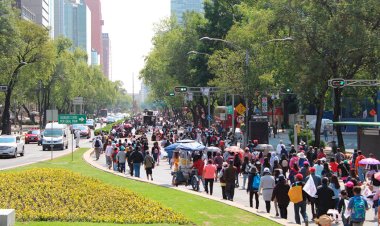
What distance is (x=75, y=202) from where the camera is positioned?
17359 mm

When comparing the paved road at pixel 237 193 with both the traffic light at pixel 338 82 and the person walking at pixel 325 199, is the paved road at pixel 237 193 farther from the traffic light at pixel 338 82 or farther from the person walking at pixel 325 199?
the traffic light at pixel 338 82

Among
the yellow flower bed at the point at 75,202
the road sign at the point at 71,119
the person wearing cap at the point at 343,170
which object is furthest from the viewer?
the road sign at the point at 71,119

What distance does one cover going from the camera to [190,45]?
77375 mm

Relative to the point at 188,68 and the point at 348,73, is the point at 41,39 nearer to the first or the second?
the point at 188,68

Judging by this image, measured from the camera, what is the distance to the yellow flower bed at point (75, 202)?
51.2 ft

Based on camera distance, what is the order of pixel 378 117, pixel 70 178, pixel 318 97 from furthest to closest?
pixel 378 117 → pixel 318 97 → pixel 70 178

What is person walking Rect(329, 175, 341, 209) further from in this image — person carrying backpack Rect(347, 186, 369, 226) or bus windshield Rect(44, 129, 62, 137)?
bus windshield Rect(44, 129, 62, 137)

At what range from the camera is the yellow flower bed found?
615 inches

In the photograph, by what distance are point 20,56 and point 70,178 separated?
57301mm

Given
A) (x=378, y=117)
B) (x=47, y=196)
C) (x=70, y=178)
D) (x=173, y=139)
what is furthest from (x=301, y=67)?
(x=378, y=117)

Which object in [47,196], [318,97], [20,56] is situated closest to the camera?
[47,196]

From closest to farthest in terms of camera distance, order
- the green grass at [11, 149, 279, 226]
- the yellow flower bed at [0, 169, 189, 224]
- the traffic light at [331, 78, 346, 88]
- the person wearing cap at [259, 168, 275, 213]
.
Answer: the yellow flower bed at [0, 169, 189, 224], the green grass at [11, 149, 279, 226], the person wearing cap at [259, 168, 275, 213], the traffic light at [331, 78, 346, 88]

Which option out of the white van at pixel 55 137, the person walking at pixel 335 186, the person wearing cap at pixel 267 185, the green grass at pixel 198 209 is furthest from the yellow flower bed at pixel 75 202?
the white van at pixel 55 137

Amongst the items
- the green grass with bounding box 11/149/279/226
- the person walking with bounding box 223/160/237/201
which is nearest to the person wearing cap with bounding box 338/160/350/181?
the person walking with bounding box 223/160/237/201
